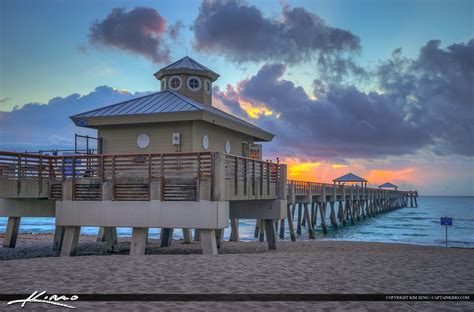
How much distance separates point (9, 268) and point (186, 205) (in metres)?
5.95

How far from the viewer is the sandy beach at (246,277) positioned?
8.02 metres

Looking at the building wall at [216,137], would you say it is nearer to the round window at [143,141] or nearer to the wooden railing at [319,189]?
the round window at [143,141]

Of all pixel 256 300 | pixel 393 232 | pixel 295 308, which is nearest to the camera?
pixel 295 308

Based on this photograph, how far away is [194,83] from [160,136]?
6526 mm

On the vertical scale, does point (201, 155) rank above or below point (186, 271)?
above

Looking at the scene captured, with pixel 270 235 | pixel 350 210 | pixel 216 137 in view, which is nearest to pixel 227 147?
pixel 216 137

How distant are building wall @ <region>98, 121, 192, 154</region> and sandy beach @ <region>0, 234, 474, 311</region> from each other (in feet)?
25.6

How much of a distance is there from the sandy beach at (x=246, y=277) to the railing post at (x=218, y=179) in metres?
2.27

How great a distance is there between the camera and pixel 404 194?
119062 millimetres

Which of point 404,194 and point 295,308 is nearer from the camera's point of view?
point 295,308

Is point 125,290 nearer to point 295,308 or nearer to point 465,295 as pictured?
point 295,308

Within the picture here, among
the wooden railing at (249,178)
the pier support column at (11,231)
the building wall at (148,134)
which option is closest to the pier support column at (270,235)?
the wooden railing at (249,178)

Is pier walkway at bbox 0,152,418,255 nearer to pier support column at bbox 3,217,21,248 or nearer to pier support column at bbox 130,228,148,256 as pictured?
pier support column at bbox 130,228,148,256

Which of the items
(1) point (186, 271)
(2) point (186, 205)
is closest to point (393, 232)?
(2) point (186, 205)
